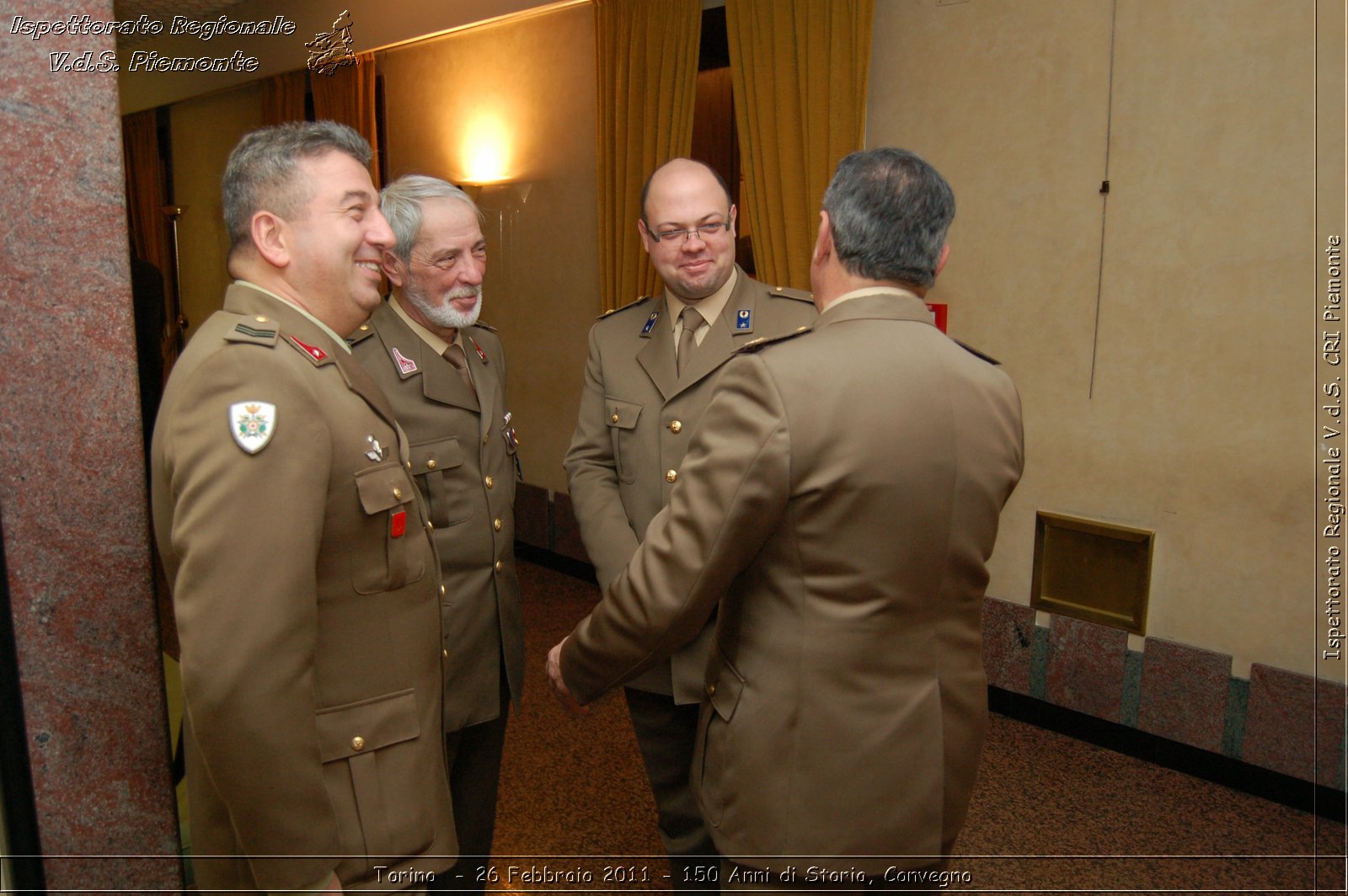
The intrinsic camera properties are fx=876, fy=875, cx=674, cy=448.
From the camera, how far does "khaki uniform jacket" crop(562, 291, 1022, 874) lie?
1.28 meters

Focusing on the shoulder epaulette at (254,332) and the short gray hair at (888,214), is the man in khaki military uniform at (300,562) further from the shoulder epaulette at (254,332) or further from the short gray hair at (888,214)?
the short gray hair at (888,214)

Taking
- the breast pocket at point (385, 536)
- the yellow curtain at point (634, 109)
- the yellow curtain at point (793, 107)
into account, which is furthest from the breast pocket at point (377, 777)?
the yellow curtain at point (634, 109)

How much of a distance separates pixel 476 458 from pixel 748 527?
3.14 ft

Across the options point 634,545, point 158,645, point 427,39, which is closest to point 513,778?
point 634,545

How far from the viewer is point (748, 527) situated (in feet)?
4.28

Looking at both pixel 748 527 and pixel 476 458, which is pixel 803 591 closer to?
pixel 748 527

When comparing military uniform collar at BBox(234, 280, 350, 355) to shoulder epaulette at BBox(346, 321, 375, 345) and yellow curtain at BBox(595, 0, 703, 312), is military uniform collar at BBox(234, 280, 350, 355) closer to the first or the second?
shoulder epaulette at BBox(346, 321, 375, 345)

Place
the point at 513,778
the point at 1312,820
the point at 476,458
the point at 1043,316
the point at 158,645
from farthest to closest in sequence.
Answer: the point at 1043,316 < the point at 513,778 < the point at 1312,820 < the point at 476,458 < the point at 158,645

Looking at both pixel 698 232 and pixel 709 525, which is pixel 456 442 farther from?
pixel 709 525

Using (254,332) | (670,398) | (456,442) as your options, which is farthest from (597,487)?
(254,332)

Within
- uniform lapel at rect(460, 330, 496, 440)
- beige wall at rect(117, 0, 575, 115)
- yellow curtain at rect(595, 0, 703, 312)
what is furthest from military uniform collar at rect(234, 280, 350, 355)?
beige wall at rect(117, 0, 575, 115)

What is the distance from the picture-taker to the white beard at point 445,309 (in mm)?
2016

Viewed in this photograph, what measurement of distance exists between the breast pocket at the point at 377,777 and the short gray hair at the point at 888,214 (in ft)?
3.28

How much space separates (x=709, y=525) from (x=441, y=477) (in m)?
0.88
